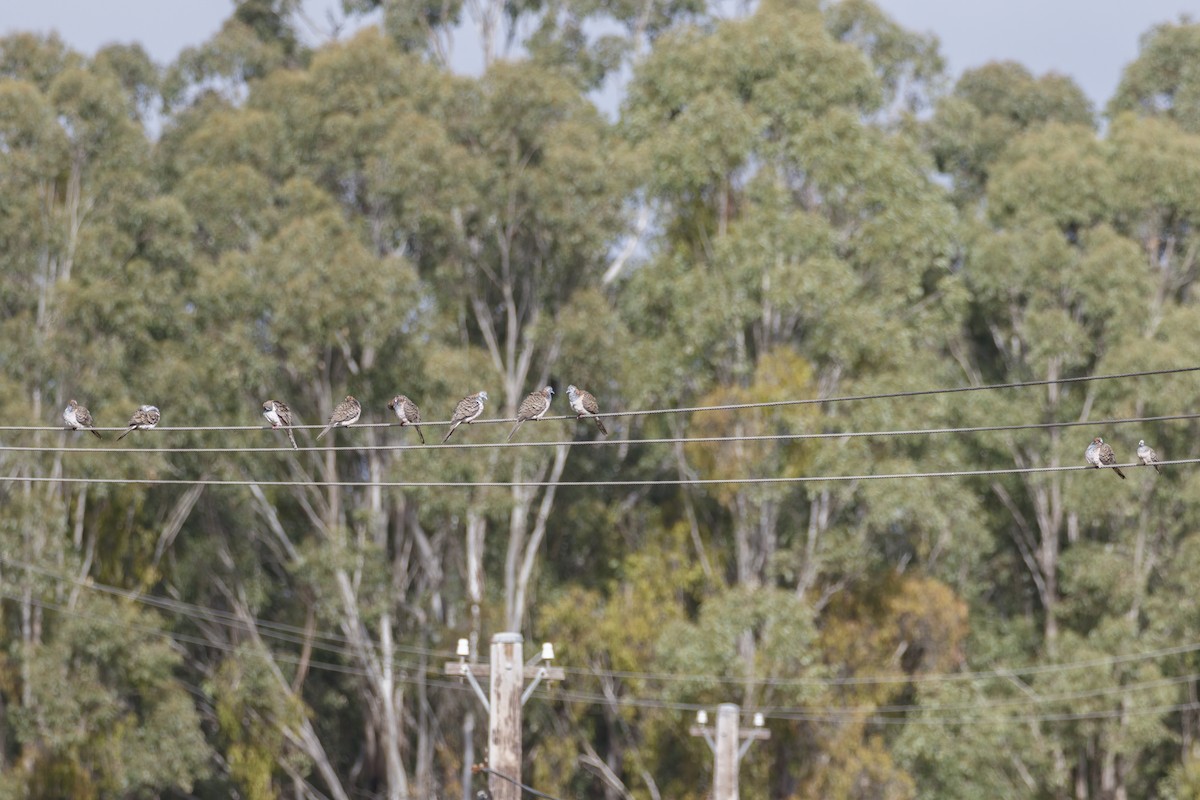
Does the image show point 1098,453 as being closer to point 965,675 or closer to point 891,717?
point 891,717

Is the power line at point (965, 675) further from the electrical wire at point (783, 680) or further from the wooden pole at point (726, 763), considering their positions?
the wooden pole at point (726, 763)

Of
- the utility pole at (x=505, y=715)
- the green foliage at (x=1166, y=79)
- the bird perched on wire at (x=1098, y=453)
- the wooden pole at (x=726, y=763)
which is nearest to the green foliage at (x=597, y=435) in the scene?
the green foliage at (x=1166, y=79)

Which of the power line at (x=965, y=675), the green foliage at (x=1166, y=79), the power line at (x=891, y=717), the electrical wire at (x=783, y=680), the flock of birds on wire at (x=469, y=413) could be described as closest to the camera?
the flock of birds on wire at (x=469, y=413)

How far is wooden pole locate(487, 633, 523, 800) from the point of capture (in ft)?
57.0

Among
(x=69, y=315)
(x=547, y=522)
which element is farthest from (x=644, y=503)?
(x=69, y=315)

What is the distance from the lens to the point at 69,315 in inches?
1278

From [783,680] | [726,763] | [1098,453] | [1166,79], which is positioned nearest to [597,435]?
[783,680]

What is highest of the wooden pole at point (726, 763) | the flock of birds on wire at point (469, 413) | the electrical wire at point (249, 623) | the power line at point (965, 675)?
the electrical wire at point (249, 623)

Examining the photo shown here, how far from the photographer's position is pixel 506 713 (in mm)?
17547

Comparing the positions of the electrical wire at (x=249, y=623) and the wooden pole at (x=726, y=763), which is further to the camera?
the electrical wire at (x=249, y=623)

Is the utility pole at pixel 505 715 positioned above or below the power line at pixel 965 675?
below

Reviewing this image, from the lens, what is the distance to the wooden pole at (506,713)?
57.0 feet

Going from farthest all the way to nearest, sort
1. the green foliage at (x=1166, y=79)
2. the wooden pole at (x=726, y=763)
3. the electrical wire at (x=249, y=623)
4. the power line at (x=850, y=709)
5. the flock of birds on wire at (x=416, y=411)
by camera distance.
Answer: the green foliage at (x=1166, y=79) → the electrical wire at (x=249, y=623) → the power line at (x=850, y=709) → the wooden pole at (x=726, y=763) → the flock of birds on wire at (x=416, y=411)

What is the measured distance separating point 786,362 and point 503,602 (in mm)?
6672
